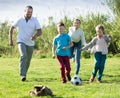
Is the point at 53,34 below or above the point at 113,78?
above

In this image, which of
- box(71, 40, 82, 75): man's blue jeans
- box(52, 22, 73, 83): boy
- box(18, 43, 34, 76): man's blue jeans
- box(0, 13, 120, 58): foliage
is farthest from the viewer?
box(0, 13, 120, 58): foliage

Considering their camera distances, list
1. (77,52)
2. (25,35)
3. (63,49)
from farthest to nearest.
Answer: (77,52), (25,35), (63,49)

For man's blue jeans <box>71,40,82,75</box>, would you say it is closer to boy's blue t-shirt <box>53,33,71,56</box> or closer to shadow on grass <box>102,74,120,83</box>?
boy's blue t-shirt <box>53,33,71,56</box>

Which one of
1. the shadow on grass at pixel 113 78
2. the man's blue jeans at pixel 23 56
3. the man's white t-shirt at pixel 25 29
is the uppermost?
the man's white t-shirt at pixel 25 29

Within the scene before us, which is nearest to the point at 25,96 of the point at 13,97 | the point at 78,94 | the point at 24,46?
the point at 13,97

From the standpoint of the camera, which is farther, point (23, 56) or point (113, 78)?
point (113, 78)

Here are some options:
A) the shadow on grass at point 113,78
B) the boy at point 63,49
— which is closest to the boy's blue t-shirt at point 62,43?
the boy at point 63,49

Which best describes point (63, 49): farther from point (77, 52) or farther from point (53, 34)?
point (53, 34)

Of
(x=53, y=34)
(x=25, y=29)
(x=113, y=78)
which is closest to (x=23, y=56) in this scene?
(x=25, y=29)

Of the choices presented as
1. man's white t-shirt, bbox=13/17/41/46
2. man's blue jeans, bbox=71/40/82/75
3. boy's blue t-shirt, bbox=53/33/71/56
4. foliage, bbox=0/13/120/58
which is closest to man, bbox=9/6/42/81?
man's white t-shirt, bbox=13/17/41/46

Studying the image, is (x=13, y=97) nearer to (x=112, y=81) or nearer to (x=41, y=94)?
(x=41, y=94)

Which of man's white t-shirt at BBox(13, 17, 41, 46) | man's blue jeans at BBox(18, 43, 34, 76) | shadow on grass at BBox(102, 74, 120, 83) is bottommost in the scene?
shadow on grass at BBox(102, 74, 120, 83)

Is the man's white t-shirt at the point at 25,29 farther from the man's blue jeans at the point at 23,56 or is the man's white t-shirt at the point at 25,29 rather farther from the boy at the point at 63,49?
the boy at the point at 63,49

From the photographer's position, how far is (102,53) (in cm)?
1270
